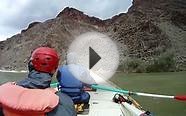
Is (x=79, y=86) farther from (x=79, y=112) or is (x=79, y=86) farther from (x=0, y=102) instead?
(x=0, y=102)

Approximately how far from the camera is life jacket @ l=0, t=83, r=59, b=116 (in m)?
3.56

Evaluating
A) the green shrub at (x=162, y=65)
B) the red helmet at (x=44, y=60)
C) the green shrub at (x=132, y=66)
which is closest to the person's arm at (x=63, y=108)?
the red helmet at (x=44, y=60)

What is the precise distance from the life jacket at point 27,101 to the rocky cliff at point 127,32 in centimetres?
7438

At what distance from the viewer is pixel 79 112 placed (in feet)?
24.8

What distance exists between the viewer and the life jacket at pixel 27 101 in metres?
3.56

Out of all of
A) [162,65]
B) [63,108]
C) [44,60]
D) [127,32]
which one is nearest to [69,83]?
[44,60]

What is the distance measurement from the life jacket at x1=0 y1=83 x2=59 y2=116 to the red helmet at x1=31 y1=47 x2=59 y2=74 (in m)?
0.21

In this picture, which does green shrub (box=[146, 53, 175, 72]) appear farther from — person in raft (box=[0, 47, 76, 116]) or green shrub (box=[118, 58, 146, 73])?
person in raft (box=[0, 47, 76, 116])

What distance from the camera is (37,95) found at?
145 inches

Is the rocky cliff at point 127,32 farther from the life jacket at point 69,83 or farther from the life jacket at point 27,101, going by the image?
the life jacket at point 27,101

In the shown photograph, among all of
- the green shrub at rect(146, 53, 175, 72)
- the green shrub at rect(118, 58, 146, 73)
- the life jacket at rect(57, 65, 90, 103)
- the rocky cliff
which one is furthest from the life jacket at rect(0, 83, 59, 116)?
the rocky cliff

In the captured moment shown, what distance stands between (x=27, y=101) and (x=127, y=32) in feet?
364

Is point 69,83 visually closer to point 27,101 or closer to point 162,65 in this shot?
point 27,101

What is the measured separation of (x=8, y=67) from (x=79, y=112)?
104295 millimetres
